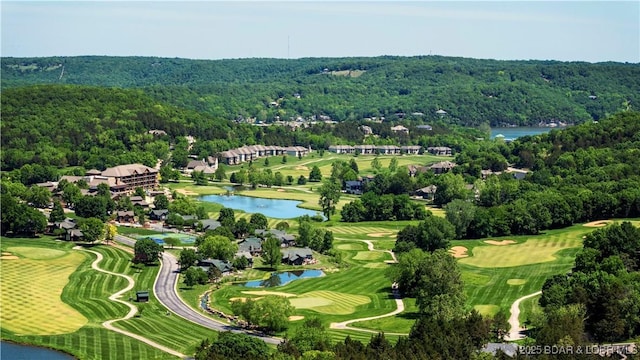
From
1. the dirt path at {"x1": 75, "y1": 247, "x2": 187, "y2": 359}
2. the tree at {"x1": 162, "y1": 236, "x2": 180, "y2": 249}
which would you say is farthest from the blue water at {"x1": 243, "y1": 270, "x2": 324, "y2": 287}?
the tree at {"x1": 162, "y1": 236, "x2": 180, "y2": 249}

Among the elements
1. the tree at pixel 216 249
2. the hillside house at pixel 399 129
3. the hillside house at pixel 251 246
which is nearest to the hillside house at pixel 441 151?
the hillside house at pixel 399 129

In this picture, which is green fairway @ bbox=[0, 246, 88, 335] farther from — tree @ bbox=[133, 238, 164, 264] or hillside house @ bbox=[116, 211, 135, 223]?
hillside house @ bbox=[116, 211, 135, 223]

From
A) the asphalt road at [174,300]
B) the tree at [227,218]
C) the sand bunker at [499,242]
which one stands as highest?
the tree at [227,218]

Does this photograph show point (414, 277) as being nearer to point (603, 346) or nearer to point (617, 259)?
point (617, 259)

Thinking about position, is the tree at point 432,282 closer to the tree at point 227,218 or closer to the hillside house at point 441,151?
the tree at point 227,218

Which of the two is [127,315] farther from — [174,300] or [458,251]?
[458,251]

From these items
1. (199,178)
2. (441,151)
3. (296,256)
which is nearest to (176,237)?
(296,256)
